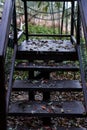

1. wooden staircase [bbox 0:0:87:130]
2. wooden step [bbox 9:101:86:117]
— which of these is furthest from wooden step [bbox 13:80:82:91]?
wooden step [bbox 9:101:86:117]

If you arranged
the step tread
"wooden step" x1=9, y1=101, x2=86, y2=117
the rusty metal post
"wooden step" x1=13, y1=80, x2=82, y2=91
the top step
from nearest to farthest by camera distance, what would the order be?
the rusty metal post < "wooden step" x1=9, y1=101, x2=86, y2=117 < "wooden step" x1=13, y1=80, x2=82, y2=91 < the top step < the step tread

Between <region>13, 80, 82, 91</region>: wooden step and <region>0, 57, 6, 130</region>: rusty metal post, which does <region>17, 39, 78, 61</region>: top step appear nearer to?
<region>13, 80, 82, 91</region>: wooden step

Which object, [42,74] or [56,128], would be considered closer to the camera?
[56,128]

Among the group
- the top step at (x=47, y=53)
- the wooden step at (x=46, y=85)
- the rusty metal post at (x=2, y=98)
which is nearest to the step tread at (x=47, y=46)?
the top step at (x=47, y=53)

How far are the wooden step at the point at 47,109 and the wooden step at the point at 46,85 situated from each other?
6.8 inches

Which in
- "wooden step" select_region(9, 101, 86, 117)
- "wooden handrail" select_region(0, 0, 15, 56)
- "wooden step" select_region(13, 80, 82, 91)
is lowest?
"wooden step" select_region(9, 101, 86, 117)

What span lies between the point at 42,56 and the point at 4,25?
4.53 feet

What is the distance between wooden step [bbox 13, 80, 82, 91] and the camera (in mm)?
3598

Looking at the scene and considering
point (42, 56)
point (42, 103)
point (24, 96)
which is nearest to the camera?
point (42, 103)

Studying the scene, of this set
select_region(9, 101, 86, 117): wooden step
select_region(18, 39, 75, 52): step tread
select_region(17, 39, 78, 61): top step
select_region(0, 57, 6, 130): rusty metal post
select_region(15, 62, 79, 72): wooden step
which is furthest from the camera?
select_region(18, 39, 75, 52): step tread

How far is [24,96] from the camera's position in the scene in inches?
230

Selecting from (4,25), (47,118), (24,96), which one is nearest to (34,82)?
(47,118)

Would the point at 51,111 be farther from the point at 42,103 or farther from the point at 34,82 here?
the point at 34,82

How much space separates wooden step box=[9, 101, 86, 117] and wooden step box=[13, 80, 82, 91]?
0.57 ft
